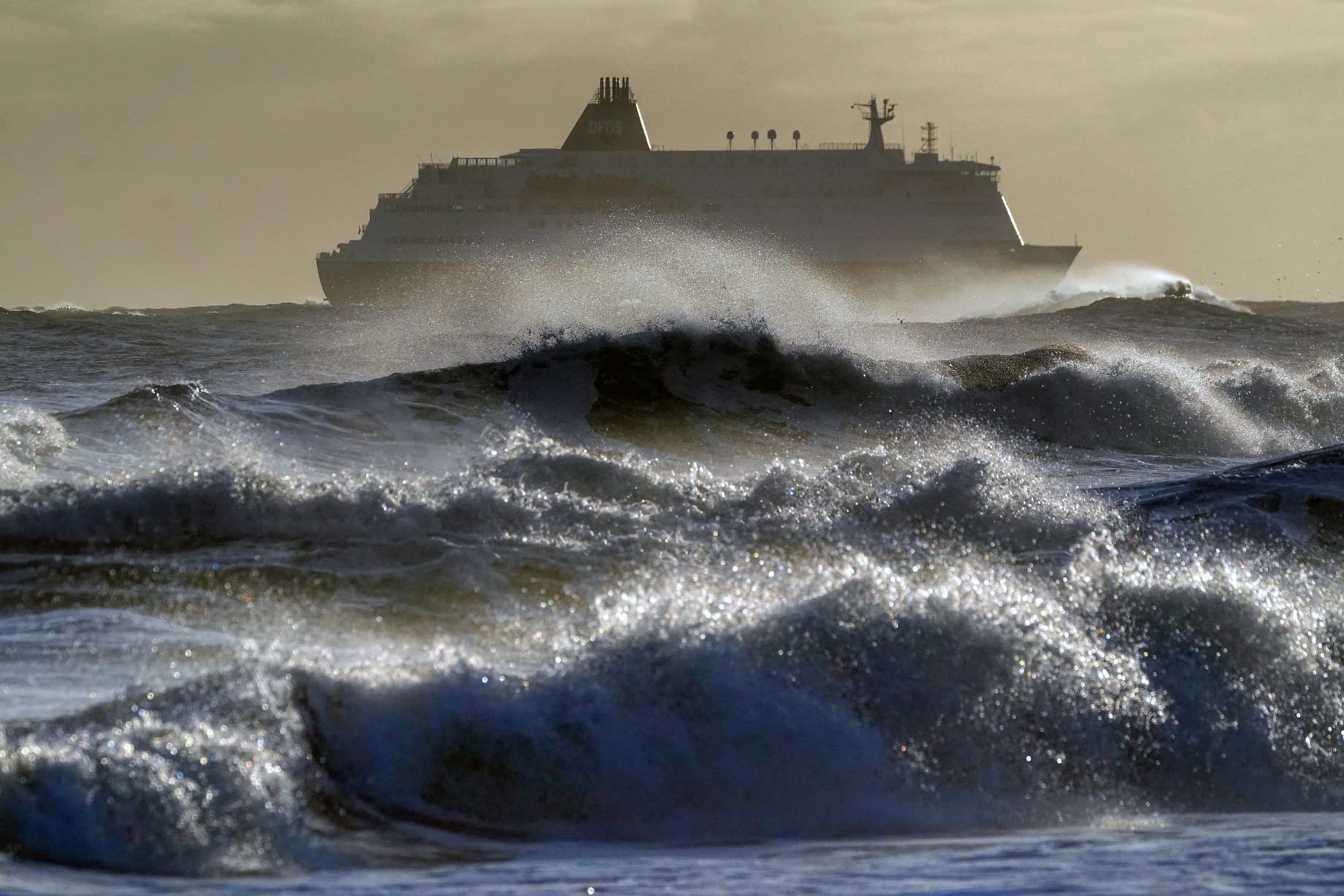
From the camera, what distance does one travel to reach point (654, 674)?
16.1ft

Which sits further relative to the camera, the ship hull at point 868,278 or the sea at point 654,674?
the ship hull at point 868,278

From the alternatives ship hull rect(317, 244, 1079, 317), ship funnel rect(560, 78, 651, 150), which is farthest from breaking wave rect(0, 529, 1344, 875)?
ship funnel rect(560, 78, 651, 150)

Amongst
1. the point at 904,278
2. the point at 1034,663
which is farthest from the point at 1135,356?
the point at 904,278

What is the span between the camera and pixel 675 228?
57875 mm

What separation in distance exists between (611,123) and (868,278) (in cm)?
1334

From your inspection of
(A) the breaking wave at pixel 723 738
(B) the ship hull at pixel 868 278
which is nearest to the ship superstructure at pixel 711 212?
(B) the ship hull at pixel 868 278

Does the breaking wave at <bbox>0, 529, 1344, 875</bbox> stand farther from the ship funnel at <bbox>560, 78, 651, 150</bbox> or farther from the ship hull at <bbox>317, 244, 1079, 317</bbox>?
the ship funnel at <bbox>560, 78, 651, 150</bbox>

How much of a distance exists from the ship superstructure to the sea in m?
46.7

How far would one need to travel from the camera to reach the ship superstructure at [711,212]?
57.8 meters

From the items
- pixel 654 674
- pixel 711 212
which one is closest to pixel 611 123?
pixel 711 212

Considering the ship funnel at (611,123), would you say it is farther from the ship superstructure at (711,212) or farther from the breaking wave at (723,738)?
the breaking wave at (723,738)

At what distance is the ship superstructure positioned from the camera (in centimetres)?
5775

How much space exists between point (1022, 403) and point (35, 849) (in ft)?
45.7

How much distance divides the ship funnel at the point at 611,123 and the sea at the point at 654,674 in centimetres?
5269
